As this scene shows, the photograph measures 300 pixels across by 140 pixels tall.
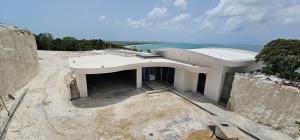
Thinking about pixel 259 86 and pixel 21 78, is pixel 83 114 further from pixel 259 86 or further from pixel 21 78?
pixel 259 86

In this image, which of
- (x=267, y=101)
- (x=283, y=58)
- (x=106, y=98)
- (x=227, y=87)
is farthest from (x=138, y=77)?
(x=283, y=58)

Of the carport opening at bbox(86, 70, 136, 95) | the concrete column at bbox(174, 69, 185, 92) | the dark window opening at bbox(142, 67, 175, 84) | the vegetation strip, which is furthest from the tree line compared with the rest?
the concrete column at bbox(174, 69, 185, 92)

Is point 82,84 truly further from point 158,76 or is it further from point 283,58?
point 283,58

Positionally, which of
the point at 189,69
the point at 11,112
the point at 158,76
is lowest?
the point at 11,112

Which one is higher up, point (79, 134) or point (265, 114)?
point (265, 114)

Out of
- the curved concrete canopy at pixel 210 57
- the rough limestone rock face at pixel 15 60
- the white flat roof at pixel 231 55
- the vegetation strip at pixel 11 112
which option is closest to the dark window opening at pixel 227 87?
the curved concrete canopy at pixel 210 57

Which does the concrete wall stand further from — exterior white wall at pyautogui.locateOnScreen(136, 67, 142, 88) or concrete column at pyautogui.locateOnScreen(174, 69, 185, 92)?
exterior white wall at pyautogui.locateOnScreen(136, 67, 142, 88)

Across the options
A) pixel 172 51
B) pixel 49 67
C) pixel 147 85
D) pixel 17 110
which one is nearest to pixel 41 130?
pixel 17 110

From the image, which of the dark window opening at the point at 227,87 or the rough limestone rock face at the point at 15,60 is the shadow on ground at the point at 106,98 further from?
the dark window opening at the point at 227,87
